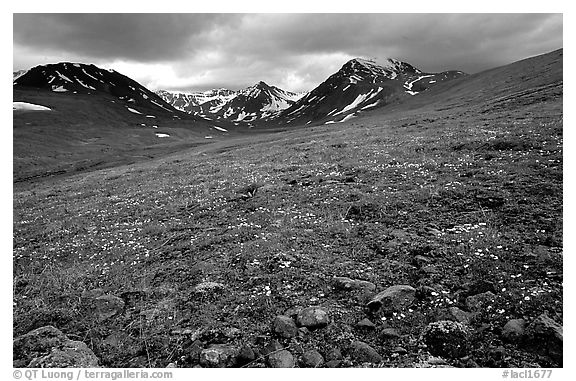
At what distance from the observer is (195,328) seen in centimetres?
780

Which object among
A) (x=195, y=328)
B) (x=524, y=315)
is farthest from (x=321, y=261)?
(x=524, y=315)

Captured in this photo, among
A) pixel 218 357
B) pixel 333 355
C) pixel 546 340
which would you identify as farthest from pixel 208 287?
pixel 546 340

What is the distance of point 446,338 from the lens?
662 centimetres

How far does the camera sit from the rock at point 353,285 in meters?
8.85

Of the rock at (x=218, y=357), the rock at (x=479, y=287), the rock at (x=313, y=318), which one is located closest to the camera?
the rock at (x=218, y=357)

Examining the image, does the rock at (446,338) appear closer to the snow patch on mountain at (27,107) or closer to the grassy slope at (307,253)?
the grassy slope at (307,253)

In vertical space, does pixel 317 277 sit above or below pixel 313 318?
above

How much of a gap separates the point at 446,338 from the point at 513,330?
3.80ft

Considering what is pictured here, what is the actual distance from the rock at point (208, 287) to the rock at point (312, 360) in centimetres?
337

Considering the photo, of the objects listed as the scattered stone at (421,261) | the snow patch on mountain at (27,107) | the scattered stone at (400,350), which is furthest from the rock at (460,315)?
the snow patch on mountain at (27,107)

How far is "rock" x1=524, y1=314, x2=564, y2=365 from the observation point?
248 inches

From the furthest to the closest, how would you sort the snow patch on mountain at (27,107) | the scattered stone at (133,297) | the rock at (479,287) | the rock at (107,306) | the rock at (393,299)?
the snow patch on mountain at (27,107) → the scattered stone at (133,297) → the rock at (107,306) → the rock at (479,287) → the rock at (393,299)

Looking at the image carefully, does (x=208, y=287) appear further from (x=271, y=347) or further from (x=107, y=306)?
(x=271, y=347)
